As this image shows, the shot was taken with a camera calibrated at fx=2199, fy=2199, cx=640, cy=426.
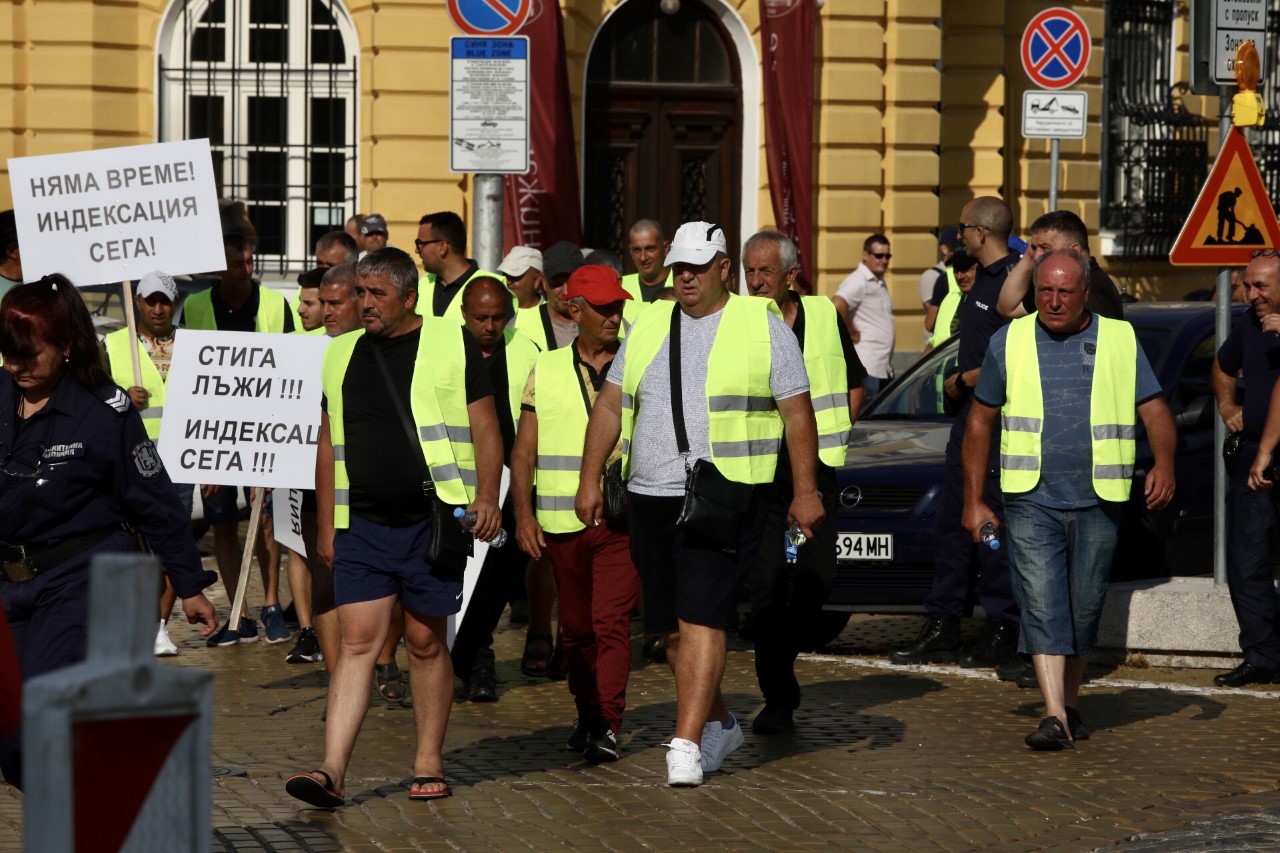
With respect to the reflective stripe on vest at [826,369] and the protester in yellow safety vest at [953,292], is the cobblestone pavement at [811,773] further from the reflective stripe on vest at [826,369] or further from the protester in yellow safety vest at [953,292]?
the protester in yellow safety vest at [953,292]

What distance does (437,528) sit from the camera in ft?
22.9

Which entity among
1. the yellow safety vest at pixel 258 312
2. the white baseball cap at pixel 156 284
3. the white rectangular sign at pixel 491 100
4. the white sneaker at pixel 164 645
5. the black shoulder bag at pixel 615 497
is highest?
the white rectangular sign at pixel 491 100

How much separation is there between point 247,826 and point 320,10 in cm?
1265

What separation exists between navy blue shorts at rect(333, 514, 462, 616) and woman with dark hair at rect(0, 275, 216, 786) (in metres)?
0.90

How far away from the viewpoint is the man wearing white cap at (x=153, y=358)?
10.2 meters

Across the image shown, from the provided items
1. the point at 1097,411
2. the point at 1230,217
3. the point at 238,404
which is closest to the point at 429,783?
the point at 1097,411

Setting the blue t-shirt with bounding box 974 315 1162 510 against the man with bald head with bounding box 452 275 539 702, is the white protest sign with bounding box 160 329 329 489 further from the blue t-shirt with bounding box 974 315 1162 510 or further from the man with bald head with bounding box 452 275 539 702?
the blue t-shirt with bounding box 974 315 1162 510

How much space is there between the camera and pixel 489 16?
1162 cm

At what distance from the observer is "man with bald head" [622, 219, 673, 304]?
38.3ft

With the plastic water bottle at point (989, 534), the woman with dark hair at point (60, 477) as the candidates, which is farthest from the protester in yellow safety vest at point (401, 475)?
the plastic water bottle at point (989, 534)

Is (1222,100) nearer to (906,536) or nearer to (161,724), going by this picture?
(906,536)

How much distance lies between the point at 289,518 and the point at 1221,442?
13.8 ft

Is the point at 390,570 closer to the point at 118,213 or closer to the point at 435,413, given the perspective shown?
the point at 435,413

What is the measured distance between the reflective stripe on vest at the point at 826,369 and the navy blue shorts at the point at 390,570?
1.95 meters
